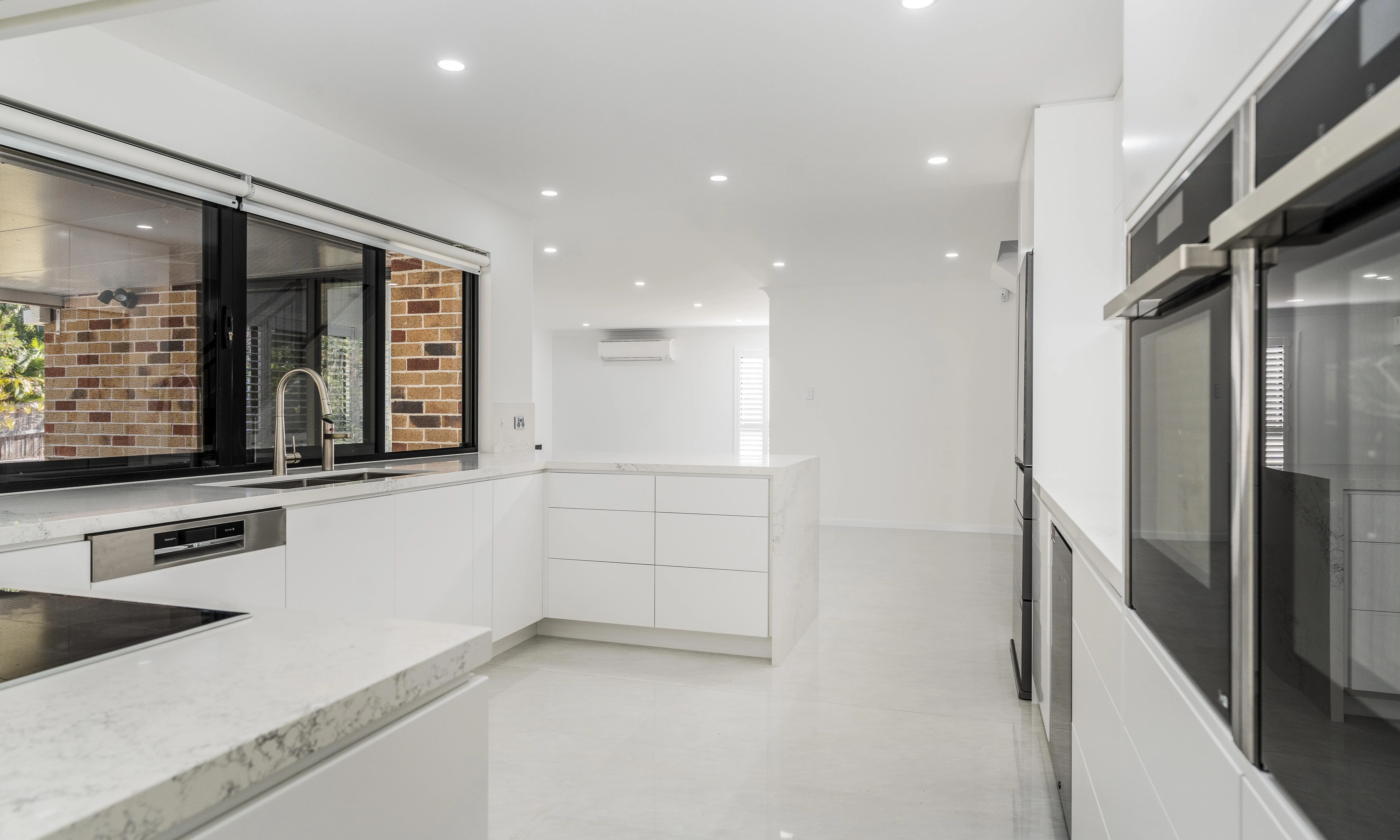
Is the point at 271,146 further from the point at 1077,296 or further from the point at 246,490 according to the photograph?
the point at 1077,296

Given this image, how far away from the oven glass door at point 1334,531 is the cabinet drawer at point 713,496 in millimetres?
2875

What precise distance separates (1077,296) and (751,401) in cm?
807

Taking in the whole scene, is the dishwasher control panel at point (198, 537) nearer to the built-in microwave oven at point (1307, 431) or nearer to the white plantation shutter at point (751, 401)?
the built-in microwave oven at point (1307, 431)

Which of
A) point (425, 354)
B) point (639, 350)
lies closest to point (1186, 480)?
point (425, 354)

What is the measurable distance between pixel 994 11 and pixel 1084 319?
1265 mm

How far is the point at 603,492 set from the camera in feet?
12.4

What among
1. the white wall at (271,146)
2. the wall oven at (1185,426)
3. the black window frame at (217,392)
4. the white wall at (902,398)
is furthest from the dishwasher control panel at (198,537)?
the white wall at (902,398)

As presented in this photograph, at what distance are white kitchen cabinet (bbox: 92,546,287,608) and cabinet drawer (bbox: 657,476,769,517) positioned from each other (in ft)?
5.56

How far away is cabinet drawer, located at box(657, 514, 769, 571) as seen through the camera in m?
3.54

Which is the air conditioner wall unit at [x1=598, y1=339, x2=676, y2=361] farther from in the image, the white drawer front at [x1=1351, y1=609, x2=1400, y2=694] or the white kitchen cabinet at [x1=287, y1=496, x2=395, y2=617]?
the white drawer front at [x1=1351, y1=609, x2=1400, y2=694]

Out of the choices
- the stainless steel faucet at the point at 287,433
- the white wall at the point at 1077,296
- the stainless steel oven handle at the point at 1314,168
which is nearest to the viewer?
the stainless steel oven handle at the point at 1314,168

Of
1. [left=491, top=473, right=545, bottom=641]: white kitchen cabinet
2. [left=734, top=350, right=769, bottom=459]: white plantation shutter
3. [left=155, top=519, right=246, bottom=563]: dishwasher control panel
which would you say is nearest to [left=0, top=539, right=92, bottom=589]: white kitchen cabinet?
[left=155, top=519, right=246, bottom=563]: dishwasher control panel

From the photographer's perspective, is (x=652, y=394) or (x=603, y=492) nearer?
(x=603, y=492)

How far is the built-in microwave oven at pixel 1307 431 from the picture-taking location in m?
0.46
